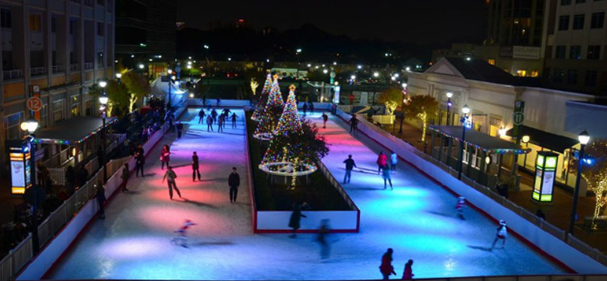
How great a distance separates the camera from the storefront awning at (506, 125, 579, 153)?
27172 millimetres

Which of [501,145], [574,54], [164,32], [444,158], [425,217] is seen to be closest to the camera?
[425,217]

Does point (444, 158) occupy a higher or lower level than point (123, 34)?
lower

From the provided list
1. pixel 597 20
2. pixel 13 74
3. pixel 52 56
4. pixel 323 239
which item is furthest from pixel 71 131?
pixel 597 20

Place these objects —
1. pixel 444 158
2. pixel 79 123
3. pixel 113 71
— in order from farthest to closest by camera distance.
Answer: pixel 113 71 → pixel 444 158 → pixel 79 123

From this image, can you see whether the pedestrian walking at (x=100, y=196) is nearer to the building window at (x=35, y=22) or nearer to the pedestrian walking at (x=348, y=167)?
the pedestrian walking at (x=348, y=167)

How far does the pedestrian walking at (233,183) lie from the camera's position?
21125 mm

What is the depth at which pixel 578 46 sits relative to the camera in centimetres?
4128

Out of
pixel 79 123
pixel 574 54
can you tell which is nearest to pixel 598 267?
pixel 79 123

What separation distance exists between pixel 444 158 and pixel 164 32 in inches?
2695

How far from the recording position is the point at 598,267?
1431 cm

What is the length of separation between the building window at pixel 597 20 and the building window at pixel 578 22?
1190 millimetres

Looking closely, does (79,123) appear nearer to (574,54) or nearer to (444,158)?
(444,158)

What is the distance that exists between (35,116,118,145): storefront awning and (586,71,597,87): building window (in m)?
33.0

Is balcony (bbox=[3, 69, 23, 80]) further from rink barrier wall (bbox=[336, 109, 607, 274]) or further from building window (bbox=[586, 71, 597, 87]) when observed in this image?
building window (bbox=[586, 71, 597, 87])
